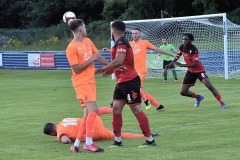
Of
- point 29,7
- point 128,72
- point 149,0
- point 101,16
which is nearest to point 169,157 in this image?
point 128,72

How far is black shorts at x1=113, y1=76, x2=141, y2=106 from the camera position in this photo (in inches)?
402

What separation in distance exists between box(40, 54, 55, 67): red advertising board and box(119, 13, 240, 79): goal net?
12.4m

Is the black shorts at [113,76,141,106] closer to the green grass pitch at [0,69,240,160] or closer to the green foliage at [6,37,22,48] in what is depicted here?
the green grass pitch at [0,69,240,160]

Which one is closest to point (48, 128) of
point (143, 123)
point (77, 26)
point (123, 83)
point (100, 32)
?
Answer: point (123, 83)

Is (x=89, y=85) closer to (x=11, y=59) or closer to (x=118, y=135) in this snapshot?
(x=118, y=135)

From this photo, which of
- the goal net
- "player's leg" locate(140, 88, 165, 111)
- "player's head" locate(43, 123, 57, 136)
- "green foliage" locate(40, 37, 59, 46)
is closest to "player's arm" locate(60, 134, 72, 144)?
"player's head" locate(43, 123, 57, 136)

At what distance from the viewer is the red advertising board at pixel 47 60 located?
42438 millimetres

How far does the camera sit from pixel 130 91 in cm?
1023

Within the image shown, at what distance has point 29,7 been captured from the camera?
70875mm

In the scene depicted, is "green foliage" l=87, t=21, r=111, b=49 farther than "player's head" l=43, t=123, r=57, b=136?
Yes

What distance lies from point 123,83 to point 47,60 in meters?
32.8

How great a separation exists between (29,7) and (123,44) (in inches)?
2443

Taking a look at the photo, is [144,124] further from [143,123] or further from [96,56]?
[96,56]

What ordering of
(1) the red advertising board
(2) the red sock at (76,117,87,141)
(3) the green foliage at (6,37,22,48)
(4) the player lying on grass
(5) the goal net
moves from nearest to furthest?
(2) the red sock at (76,117,87,141), (4) the player lying on grass, (5) the goal net, (1) the red advertising board, (3) the green foliage at (6,37,22,48)
